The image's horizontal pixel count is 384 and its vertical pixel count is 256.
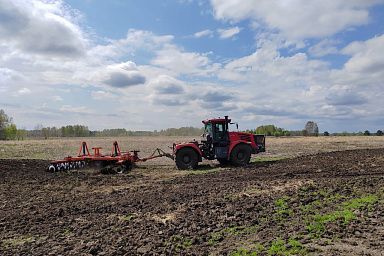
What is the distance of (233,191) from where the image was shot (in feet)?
38.0

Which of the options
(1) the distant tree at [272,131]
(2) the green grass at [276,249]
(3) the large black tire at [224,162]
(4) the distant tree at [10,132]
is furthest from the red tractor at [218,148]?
(4) the distant tree at [10,132]

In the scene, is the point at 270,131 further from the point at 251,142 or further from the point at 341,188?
the point at 341,188

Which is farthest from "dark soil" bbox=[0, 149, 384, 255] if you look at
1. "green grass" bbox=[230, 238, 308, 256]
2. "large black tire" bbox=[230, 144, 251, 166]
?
"large black tire" bbox=[230, 144, 251, 166]

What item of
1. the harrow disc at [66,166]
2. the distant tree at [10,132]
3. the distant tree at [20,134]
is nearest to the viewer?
the harrow disc at [66,166]

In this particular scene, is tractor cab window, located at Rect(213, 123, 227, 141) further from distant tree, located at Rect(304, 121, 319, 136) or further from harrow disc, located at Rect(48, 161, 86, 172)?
distant tree, located at Rect(304, 121, 319, 136)

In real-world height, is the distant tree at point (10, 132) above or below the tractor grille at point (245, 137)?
above

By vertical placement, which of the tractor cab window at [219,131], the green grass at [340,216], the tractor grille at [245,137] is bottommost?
the green grass at [340,216]

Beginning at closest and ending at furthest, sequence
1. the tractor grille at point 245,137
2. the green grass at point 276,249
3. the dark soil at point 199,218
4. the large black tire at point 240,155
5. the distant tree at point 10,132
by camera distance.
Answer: the green grass at point 276,249, the dark soil at point 199,218, the large black tire at point 240,155, the tractor grille at point 245,137, the distant tree at point 10,132

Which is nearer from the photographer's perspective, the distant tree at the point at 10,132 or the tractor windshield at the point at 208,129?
the tractor windshield at the point at 208,129

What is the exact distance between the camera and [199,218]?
874 centimetres

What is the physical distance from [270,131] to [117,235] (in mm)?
89911

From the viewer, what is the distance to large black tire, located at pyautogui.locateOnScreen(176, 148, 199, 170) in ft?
65.4

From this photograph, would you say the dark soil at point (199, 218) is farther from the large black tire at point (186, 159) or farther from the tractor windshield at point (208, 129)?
the tractor windshield at point (208, 129)

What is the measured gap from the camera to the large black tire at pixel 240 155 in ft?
66.1
